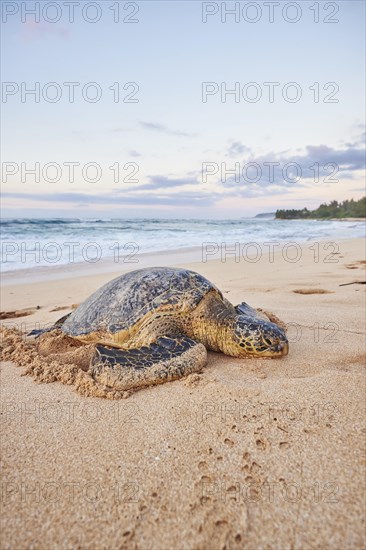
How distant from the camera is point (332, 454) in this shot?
1.60 m

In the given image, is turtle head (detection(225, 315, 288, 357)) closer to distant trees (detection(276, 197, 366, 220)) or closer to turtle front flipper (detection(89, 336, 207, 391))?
turtle front flipper (detection(89, 336, 207, 391))

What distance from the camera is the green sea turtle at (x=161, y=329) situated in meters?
2.61

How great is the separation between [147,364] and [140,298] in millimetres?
867

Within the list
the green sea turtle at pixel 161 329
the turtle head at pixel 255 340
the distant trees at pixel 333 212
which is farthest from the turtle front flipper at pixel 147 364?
the distant trees at pixel 333 212

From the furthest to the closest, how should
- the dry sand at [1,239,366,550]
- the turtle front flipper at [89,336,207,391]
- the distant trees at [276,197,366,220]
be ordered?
the distant trees at [276,197,366,220] < the turtle front flipper at [89,336,207,391] < the dry sand at [1,239,366,550]

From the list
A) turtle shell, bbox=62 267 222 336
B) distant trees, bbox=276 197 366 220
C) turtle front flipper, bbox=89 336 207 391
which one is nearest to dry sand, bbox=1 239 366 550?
turtle front flipper, bbox=89 336 207 391

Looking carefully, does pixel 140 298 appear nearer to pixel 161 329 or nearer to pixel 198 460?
pixel 161 329

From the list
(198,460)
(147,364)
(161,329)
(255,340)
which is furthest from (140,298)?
(198,460)

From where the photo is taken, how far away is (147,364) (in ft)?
8.60

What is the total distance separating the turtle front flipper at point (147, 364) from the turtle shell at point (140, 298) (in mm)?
442

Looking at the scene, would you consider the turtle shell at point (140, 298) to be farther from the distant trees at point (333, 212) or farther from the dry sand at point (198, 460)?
the distant trees at point (333, 212)

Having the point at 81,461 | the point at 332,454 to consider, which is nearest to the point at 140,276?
the point at 81,461

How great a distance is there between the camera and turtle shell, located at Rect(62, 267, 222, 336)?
3244mm

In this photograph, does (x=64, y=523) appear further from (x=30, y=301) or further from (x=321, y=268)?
(x=321, y=268)
